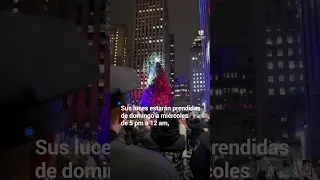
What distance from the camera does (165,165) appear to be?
160 cm

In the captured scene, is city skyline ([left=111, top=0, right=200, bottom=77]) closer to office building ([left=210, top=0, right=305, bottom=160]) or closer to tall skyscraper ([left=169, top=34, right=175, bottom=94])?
tall skyscraper ([left=169, top=34, right=175, bottom=94])

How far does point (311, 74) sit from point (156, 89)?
1239mm

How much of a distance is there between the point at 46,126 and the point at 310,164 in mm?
2103

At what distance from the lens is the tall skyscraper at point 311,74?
2566 mm

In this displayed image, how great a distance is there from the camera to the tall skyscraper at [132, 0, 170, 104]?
107 inches

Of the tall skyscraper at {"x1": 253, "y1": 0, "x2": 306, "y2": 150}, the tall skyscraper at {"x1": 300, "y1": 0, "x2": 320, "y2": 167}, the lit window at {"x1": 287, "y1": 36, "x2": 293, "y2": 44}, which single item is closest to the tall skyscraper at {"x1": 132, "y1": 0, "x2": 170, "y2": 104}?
the tall skyscraper at {"x1": 253, "y1": 0, "x2": 306, "y2": 150}

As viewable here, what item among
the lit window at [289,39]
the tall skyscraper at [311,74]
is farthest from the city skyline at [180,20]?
the tall skyscraper at [311,74]

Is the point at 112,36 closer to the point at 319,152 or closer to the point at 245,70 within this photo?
the point at 245,70

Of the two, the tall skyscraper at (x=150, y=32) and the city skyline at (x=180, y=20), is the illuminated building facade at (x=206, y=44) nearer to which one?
the city skyline at (x=180, y=20)

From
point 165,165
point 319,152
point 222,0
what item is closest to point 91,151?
point 165,165

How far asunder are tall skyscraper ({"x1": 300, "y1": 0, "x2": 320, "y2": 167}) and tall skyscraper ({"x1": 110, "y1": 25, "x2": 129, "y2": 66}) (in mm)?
1437

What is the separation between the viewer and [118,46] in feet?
8.78

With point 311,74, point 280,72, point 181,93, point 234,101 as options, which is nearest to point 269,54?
point 280,72

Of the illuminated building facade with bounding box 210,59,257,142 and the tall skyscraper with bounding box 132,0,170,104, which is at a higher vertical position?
the tall skyscraper with bounding box 132,0,170,104
